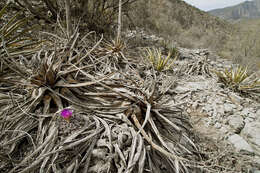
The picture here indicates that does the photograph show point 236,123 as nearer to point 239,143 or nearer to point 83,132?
point 239,143

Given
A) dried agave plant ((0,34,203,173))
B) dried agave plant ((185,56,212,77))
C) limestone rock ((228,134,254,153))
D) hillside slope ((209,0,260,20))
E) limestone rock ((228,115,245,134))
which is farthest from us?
hillside slope ((209,0,260,20))

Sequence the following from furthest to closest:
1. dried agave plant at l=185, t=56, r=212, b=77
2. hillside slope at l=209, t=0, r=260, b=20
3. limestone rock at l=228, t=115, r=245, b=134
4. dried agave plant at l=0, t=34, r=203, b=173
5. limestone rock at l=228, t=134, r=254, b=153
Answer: hillside slope at l=209, t=0, r=260, b=20 → dried agave plant at l=185, t=56, r=212, b=77 → limestone rock at l=228, t=115, r=245, b=134 → limestone rock at l=228, t=134, r=254, b=153 → dried agave plant at l=0, t=34, r=203, b=173

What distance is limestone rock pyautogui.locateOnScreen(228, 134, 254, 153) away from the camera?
111cm

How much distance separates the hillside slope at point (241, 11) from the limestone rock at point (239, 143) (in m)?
84.6

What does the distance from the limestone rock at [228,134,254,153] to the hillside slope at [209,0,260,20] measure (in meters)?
84.6

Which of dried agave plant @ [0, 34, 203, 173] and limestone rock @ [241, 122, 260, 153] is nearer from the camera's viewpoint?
dried agave plant @ [0, 34, 203, 173]

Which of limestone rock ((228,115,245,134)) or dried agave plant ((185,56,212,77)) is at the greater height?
dried agave plant ((185,56,212,77))

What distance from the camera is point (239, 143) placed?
3.82 feet

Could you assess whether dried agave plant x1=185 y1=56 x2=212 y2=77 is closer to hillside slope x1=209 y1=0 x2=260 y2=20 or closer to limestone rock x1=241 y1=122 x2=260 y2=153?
limestone rock x1=241 y1=122 x2=260 y2=153

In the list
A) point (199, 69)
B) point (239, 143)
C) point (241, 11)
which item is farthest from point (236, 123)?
point (241, 11)

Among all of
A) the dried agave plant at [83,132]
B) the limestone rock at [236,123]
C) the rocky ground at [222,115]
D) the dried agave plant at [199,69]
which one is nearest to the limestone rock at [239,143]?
the rocky ground at [222,115]

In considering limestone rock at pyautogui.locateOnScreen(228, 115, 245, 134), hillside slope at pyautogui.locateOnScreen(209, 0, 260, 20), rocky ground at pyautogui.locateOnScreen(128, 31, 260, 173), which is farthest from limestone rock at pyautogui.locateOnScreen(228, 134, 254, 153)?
hillside slope at pyautogui.locateOnScreen(209, 0, 260, 20)

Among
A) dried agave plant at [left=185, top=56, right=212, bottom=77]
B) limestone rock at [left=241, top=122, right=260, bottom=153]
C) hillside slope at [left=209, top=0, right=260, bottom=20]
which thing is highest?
hillside slope at [left=209, top=0, right=260, bottom=20]

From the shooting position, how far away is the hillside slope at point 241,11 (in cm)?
6625
